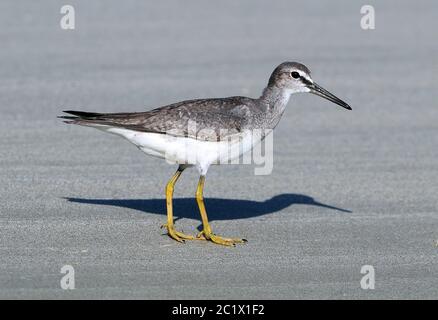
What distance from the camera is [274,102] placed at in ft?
30.8

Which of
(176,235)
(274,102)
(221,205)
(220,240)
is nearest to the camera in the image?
(220,240)

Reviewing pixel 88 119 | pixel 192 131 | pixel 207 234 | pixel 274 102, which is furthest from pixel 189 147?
pixel 274 102

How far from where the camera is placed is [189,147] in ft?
28.9

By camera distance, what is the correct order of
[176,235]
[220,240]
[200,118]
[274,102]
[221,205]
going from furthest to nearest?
[221,205] < [274,102] < [200,118] < [176,235] < [220,240]

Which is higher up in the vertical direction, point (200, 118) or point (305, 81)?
point (305, 81)

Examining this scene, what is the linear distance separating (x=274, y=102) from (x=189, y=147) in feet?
3.40

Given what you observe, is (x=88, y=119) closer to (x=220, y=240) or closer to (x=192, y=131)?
(x=192, y=131)

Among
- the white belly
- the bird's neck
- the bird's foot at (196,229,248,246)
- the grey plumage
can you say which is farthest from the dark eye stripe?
the bird's foot at (196,229,248,246)

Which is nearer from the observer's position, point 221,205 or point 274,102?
point 274,102

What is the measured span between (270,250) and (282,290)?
3.47ft

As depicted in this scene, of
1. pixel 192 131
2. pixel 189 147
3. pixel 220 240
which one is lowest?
pixel 220 240

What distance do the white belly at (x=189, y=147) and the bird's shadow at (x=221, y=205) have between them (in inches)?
33.6

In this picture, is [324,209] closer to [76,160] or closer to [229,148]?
[229,148]

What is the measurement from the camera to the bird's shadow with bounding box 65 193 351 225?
962cm
